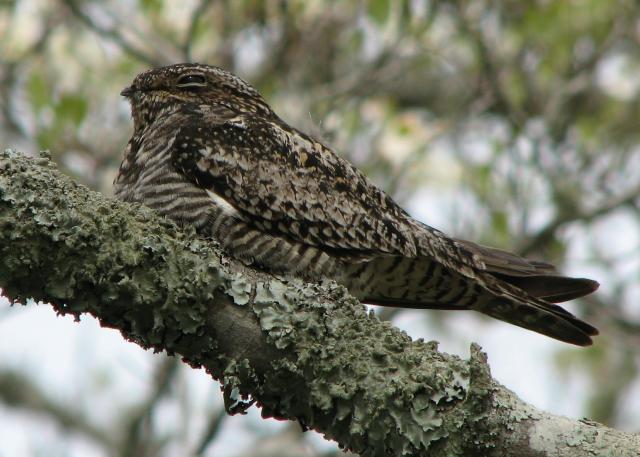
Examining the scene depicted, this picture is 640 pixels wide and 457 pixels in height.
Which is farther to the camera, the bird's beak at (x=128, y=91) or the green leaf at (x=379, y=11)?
the green leaf at (x=379, y=11)

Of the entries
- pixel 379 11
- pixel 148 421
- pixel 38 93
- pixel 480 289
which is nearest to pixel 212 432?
pixel 148 421

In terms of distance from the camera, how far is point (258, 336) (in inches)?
110

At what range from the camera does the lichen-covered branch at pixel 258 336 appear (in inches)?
104

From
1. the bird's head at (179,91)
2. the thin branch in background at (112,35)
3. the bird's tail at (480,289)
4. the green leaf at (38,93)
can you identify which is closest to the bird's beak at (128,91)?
the bird's head at (179,91)

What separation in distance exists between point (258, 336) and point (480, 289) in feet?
4.84

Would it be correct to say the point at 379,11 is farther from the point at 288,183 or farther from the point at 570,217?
the point at 288,183

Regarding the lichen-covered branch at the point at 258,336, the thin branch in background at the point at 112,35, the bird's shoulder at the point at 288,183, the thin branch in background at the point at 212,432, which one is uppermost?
the thin branch in background at the point at 112,35

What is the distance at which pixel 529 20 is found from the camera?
23.0 feet

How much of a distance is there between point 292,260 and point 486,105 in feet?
11.2

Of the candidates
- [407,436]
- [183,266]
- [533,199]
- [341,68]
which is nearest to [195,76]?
[183,266]

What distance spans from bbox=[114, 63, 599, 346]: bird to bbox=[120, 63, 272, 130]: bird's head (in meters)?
0.07

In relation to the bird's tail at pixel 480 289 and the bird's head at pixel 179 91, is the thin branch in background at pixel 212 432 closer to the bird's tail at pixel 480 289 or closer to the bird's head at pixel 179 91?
the bird's tail at pixel 480 289

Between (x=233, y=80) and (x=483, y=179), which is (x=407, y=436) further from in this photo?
(x=483, y=179)

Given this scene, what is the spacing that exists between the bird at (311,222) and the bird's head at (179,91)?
0.07 metres
